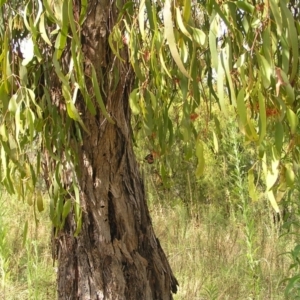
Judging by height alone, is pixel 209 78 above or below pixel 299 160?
above

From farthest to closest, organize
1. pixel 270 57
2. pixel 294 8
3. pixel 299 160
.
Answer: pixel 294 8 < pixel 299 160 < pixel 270 57

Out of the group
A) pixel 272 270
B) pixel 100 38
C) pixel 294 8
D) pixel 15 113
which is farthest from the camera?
pixel 272 270

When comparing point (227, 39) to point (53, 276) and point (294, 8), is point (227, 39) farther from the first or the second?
point (53, 276)

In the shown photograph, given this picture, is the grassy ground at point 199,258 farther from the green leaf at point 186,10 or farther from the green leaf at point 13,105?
the green leaf at point 186,10

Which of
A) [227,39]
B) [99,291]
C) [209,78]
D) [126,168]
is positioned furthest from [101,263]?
[227,39]

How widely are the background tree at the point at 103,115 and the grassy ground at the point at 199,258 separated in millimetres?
853

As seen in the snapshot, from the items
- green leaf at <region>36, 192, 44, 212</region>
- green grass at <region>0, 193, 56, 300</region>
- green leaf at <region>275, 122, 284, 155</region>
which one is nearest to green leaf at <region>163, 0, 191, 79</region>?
green leaf at <region>275, 122, 284, 155</region>

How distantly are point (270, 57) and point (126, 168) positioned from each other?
3.17ft

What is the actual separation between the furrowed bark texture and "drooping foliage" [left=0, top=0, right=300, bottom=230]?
0.07 meters

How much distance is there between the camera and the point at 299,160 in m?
1.36

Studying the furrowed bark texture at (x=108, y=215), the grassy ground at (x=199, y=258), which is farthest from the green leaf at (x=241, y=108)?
the grassy ground at (x=199, y=258)

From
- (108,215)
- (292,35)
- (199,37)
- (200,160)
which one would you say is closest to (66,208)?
(108,215)

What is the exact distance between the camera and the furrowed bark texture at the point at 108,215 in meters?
1.60

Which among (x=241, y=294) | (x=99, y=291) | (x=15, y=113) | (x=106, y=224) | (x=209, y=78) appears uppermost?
(x=209, y=78)
